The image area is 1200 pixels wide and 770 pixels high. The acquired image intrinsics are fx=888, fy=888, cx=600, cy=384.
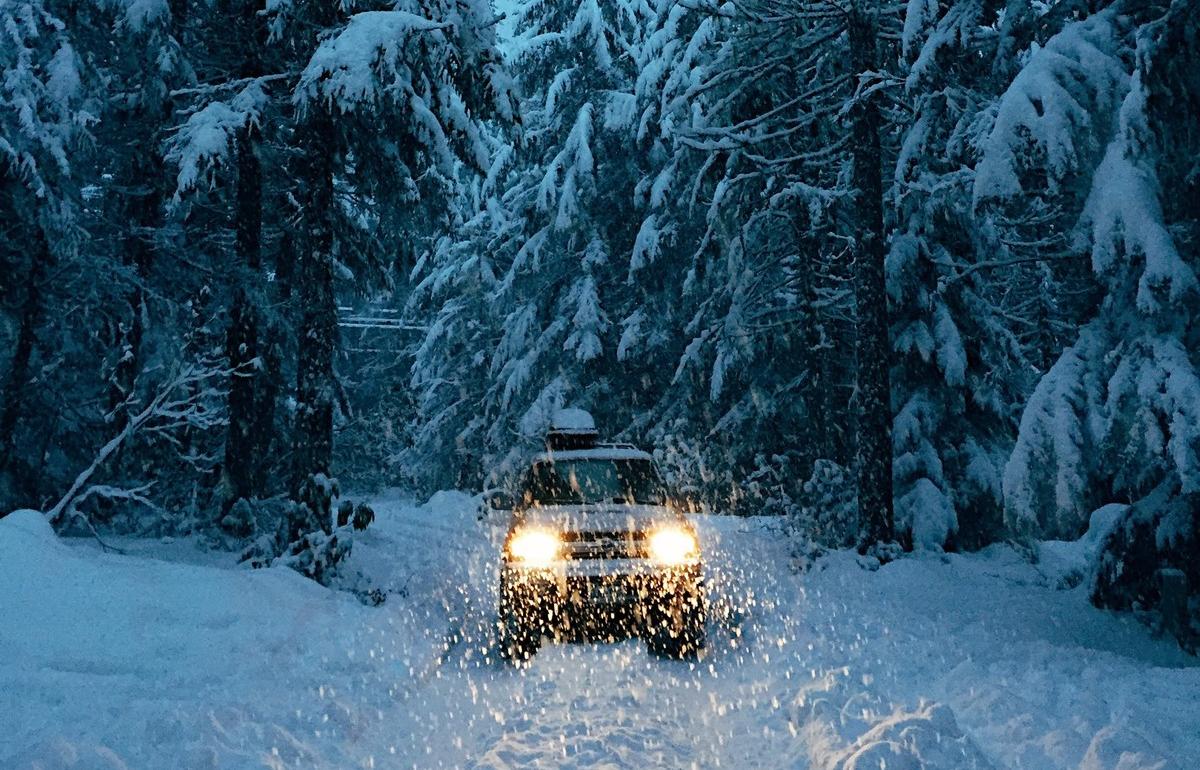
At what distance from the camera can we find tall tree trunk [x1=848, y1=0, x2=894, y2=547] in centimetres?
1309

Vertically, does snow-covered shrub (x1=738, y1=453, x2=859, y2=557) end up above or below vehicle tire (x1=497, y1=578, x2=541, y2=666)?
below

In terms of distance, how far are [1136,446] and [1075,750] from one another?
10.2ft

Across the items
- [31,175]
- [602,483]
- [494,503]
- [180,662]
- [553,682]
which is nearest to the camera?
[180,662]

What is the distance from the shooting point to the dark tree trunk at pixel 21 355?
1281cm

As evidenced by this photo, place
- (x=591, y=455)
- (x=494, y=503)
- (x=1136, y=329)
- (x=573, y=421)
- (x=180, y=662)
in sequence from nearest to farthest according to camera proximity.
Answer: (x=180, y=662)
(x=1136, y=329)
(x=591, y=455)
(x=494, y=503)
(x=573, y=421)

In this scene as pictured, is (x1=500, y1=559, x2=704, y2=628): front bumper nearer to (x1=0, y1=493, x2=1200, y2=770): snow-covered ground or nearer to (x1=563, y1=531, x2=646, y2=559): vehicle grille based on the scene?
(x1=563, y1=531, x2=646, y2=559): vehicle grille

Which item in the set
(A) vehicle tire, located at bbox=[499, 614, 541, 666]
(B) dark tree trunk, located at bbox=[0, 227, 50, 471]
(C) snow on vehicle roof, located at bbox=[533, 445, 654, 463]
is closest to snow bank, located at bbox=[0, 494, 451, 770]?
(A) vehicle tire, located at bbox=[499, 614, 541, 666]

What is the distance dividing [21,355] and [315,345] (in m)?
5.16

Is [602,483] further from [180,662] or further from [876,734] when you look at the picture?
[876,734]

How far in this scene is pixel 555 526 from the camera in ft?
27.9

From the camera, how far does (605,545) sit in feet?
27.4

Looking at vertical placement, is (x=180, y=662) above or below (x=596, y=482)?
below

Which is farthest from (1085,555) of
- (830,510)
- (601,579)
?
(601,579)

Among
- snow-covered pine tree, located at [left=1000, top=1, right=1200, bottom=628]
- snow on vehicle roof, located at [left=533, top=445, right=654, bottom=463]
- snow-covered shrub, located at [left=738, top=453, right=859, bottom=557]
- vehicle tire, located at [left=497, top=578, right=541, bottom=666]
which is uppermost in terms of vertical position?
snow-covered pine tree, located at [left=1000, top=1, right=1200, bottom=628]
